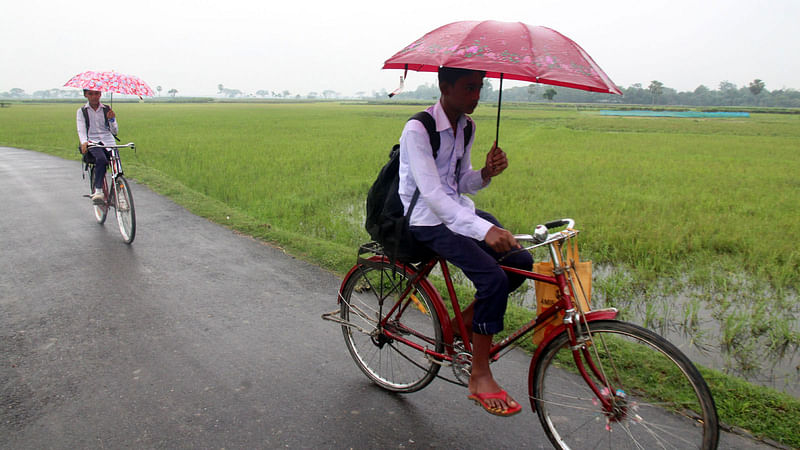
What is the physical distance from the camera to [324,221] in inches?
274

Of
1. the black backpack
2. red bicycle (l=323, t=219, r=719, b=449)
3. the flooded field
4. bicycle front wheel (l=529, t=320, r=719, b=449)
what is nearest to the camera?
bicycle front wheel (l=529, t=320, r=719, b=449)

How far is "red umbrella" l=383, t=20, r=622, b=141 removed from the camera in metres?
1.92

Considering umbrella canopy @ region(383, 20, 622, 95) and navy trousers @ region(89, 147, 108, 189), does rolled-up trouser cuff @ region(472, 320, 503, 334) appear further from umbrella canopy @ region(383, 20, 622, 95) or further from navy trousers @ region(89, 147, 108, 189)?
navy trousers @ region(89, 147, 108, 189)

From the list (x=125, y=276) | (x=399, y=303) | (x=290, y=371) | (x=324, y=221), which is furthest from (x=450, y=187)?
(x=324, y=221)

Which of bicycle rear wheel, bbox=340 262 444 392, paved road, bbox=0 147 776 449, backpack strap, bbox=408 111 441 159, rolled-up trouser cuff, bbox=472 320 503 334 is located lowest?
paved road, bbox=0 147 776 449

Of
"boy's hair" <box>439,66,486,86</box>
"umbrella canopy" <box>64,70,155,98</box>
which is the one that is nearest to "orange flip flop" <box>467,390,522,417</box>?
"boy's hair" <box>439,66,486,86</box>

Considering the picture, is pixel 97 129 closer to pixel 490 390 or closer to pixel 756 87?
pixel 490 390

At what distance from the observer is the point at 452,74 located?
222 centimetres

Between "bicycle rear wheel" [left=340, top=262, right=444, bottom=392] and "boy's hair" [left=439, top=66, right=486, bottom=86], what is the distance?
99 cm

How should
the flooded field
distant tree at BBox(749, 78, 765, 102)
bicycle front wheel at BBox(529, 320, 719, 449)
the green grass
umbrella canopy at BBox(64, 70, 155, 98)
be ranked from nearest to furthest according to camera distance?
1. bicycle front wheel at BBox(529, 320, 719, 449)
2. the flooded field
3. the green grass
4. umbrella canopy at BBox(64, 70, 155, 98)
5. distant tree at BBox(749, 78, 765, 102)

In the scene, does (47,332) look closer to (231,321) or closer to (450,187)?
(231,321)

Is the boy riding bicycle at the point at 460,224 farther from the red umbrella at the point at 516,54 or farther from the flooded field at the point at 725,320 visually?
the flooded field at the point at 725,320

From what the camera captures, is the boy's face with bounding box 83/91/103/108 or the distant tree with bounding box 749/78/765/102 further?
the distant tree with bounding box 749/78/765/102

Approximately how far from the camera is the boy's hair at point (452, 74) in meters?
2.20
